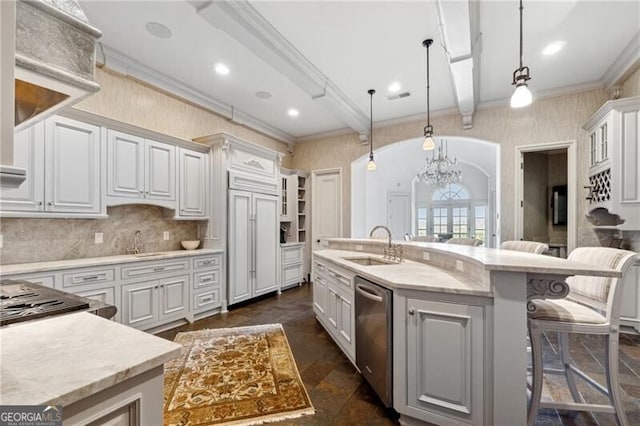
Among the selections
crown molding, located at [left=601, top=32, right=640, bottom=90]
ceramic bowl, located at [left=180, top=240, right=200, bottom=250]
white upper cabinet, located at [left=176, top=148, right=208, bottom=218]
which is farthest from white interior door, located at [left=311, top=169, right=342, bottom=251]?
crown molding, located at [left=601, top=32, right=640, bottom=90]

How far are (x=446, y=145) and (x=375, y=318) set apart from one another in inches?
303

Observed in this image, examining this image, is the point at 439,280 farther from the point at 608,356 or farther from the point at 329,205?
the point at 329,205

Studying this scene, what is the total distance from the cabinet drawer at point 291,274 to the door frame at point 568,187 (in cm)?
382

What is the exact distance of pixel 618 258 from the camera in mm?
1666

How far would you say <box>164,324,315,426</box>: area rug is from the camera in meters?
1.94

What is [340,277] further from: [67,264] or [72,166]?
[72,166]

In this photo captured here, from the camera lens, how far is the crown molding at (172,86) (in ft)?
10.4

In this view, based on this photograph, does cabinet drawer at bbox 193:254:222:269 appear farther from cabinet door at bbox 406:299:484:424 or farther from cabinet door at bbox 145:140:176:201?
cabinet door at bbox 406:299:484:424

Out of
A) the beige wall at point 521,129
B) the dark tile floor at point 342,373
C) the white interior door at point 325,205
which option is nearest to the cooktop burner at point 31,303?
the dark tile floor at point 342,373

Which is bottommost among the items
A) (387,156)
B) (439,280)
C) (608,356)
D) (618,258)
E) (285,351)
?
(285,351)

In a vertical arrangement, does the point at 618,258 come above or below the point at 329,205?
below

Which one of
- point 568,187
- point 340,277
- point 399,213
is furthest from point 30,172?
point 399,213

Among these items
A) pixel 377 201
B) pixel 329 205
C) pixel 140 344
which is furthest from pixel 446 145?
pixel 140 344

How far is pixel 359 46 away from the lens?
10.4ft
